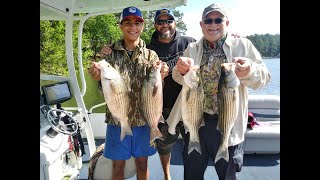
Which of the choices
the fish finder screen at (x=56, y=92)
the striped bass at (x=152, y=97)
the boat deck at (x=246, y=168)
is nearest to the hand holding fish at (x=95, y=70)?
the striped bass at (x=152, y=97)

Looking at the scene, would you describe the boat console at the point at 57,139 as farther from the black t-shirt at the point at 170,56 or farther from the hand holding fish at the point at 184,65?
the hand holding fish at the point at 184,65

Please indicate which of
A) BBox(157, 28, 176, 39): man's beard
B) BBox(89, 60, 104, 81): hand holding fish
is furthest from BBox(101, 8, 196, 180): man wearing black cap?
BBox(89, 60, 104, 81): hand holding fish

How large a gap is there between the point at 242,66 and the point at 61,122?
198 centimetres

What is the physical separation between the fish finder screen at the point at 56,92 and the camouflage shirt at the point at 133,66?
1.13 m

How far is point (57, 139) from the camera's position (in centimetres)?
340

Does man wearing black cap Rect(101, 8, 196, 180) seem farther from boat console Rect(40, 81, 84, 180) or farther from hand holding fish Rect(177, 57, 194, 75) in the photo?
boat console Rect(40, 81, 84, 180)

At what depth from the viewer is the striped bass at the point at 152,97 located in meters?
2.55

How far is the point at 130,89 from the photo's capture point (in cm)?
272

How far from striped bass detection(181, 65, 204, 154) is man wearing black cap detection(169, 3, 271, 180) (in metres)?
0.11

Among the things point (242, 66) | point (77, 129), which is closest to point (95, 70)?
point (242, 66)
